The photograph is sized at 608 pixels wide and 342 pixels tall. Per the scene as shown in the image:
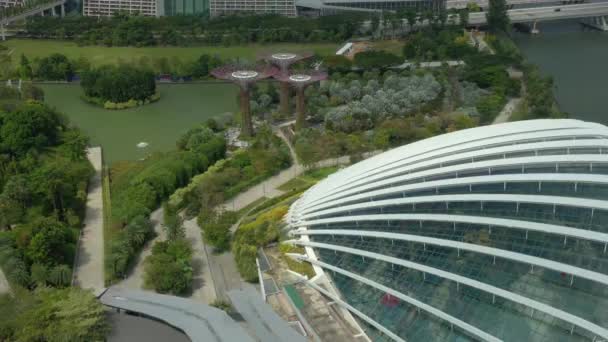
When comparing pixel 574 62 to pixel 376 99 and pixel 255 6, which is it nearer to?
pixel 376 99

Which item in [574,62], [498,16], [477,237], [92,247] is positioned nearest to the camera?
[477,237]

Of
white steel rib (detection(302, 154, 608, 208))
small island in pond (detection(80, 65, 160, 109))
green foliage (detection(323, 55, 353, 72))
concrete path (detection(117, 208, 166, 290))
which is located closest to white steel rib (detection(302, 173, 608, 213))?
white steel rib (detection(302, 154, 608, 208))

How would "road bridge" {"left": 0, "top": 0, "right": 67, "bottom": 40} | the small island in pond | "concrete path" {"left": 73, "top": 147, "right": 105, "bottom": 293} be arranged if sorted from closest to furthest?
"concrete path" {"left": 73, "top": 147, "right": 105, "bottom": 293}, the small island in pond, "road bridge" {"left": 0, "top": 0, "right": 67, "bottom": 40}

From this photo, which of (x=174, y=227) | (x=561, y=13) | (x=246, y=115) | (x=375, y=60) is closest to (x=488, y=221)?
(x=174, y=227)

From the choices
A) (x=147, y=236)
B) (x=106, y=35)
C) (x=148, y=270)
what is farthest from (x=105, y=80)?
(x=148, y=270)

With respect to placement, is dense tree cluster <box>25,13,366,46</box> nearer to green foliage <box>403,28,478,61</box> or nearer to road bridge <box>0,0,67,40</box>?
road bridge <box>0,0,67,40</box>

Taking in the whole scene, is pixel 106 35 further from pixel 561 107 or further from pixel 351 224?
pixel 351 224
